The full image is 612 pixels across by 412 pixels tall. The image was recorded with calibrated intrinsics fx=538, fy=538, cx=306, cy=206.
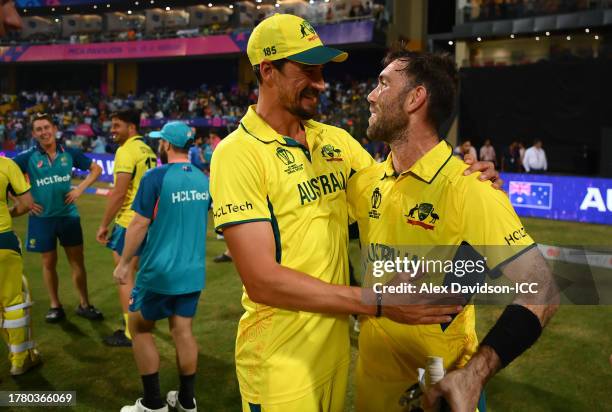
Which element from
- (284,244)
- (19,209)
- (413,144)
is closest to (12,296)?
(19,209)

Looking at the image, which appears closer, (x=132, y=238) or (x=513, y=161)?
(x=132, y=238)

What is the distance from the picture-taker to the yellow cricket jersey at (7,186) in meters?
5.54

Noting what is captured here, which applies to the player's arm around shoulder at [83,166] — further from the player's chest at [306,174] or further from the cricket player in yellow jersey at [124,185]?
the player's chest at [306,174]

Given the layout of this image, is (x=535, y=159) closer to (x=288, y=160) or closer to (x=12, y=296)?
(x=12, y=296)

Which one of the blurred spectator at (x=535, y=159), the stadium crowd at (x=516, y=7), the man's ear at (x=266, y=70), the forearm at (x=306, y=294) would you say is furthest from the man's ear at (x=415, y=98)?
the stadium crowd at (x=516, y=7)

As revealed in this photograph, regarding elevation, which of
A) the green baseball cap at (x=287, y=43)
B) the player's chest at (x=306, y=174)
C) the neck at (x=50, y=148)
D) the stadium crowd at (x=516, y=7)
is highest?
the stadium crowd at (x=516, y=7)

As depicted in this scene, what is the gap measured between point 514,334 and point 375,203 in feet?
3.51

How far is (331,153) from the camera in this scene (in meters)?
2.85

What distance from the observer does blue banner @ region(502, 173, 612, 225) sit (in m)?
13.7

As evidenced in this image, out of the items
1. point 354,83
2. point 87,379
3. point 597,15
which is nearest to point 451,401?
point 87,379

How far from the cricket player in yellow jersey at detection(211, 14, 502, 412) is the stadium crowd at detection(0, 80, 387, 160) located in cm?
2130

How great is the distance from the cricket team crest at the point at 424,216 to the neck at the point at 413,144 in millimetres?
282

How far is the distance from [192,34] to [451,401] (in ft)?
139

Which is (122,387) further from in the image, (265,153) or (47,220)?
(265,153)
